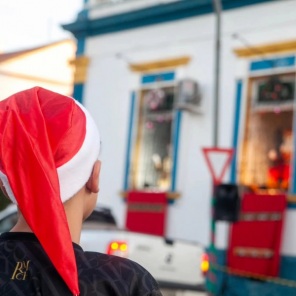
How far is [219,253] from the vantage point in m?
13.4

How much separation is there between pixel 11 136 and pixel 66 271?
1.11ft

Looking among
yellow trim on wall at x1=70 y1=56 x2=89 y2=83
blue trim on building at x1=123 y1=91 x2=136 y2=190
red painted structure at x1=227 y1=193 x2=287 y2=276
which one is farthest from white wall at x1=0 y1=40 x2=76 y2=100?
red painted structure at x1=227 y1=193 x2=287 y2=276

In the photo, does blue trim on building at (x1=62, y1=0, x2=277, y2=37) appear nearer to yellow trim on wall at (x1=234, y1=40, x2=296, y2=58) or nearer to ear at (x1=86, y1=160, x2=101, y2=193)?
yellow trim on wall at (x1=234, y1=40, x2=296, y2=58)

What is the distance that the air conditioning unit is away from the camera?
13773 mm

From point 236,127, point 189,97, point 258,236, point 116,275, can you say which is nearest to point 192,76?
point 189,97

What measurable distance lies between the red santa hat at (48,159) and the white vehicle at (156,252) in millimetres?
5248

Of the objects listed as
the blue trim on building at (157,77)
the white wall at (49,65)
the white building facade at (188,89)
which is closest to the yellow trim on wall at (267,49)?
the white building facade at (188,89)

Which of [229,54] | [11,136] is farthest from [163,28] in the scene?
[11,136]

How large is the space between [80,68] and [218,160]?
5.97m

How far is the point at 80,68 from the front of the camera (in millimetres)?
16625

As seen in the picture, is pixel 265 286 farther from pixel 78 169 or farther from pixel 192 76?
pixel 78 169

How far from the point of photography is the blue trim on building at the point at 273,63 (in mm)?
12984

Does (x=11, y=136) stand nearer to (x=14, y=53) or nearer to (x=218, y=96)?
(x=218, y=96)

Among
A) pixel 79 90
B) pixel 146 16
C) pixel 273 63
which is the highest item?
pixel 146 16
